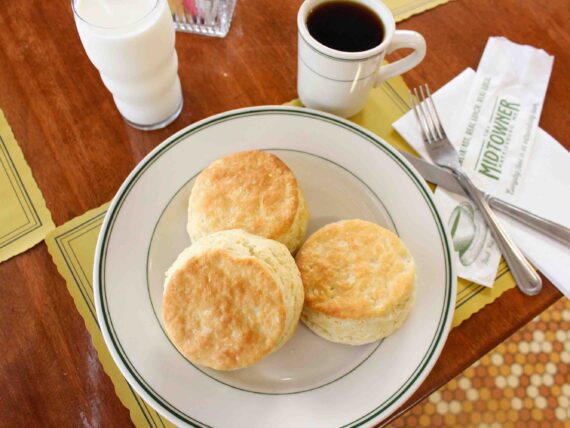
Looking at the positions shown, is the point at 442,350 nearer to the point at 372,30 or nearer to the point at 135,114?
the point at 372,30

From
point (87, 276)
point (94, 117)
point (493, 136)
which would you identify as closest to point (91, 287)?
point (87, 276)

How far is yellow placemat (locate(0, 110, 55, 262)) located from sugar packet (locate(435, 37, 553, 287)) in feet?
2.46

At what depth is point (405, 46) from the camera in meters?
0.90

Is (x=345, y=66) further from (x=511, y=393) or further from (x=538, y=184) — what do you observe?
(x=511, y=393)

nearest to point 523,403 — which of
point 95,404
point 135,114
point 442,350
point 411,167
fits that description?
point 442,350

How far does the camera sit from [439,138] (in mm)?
974

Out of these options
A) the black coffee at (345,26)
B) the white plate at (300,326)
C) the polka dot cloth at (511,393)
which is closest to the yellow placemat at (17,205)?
the white plate at (300,326)

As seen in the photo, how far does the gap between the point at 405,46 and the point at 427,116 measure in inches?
6.3

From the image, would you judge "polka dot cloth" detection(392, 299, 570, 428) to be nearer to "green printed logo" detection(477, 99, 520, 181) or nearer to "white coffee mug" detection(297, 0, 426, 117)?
"green printed logo" detection(477, 99, 520, 181)

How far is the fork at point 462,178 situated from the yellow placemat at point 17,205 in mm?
747

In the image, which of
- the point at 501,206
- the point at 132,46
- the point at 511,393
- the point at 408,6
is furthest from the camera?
the point at 511,393

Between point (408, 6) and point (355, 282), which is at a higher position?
point (408, 6)

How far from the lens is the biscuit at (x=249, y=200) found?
789mm

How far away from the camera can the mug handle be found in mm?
876
